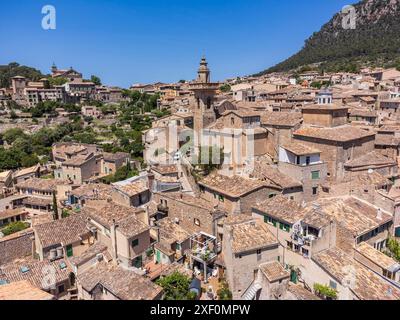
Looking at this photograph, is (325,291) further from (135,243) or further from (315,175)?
(135,243)

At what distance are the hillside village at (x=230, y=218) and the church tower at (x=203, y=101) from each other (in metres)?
0.13

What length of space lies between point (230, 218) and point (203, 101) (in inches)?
685

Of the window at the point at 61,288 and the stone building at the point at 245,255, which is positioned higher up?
the stone building at the point at 245,255

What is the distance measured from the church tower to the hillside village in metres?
0.13

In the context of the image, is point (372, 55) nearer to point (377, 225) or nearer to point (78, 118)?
point (78, 118)

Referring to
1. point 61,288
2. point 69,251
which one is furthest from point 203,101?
point 61,288

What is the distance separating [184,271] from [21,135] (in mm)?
55556

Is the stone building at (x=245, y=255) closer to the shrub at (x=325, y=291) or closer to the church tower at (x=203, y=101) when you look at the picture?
the shrub at (x=325, y=291)

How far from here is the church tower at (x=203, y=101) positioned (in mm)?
34750

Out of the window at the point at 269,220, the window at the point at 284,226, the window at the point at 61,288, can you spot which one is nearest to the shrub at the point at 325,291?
the window at the point at 284,226

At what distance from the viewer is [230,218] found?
20781 millimetres

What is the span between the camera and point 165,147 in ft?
125

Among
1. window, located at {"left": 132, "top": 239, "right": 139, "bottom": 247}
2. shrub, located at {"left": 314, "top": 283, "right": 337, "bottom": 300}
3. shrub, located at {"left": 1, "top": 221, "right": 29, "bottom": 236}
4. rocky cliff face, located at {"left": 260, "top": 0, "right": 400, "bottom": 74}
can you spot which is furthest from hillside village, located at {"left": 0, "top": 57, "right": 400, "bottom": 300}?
rocky cliff face, located at {"left": 260, "top": 0, "right": 400, "bottom": 74}
